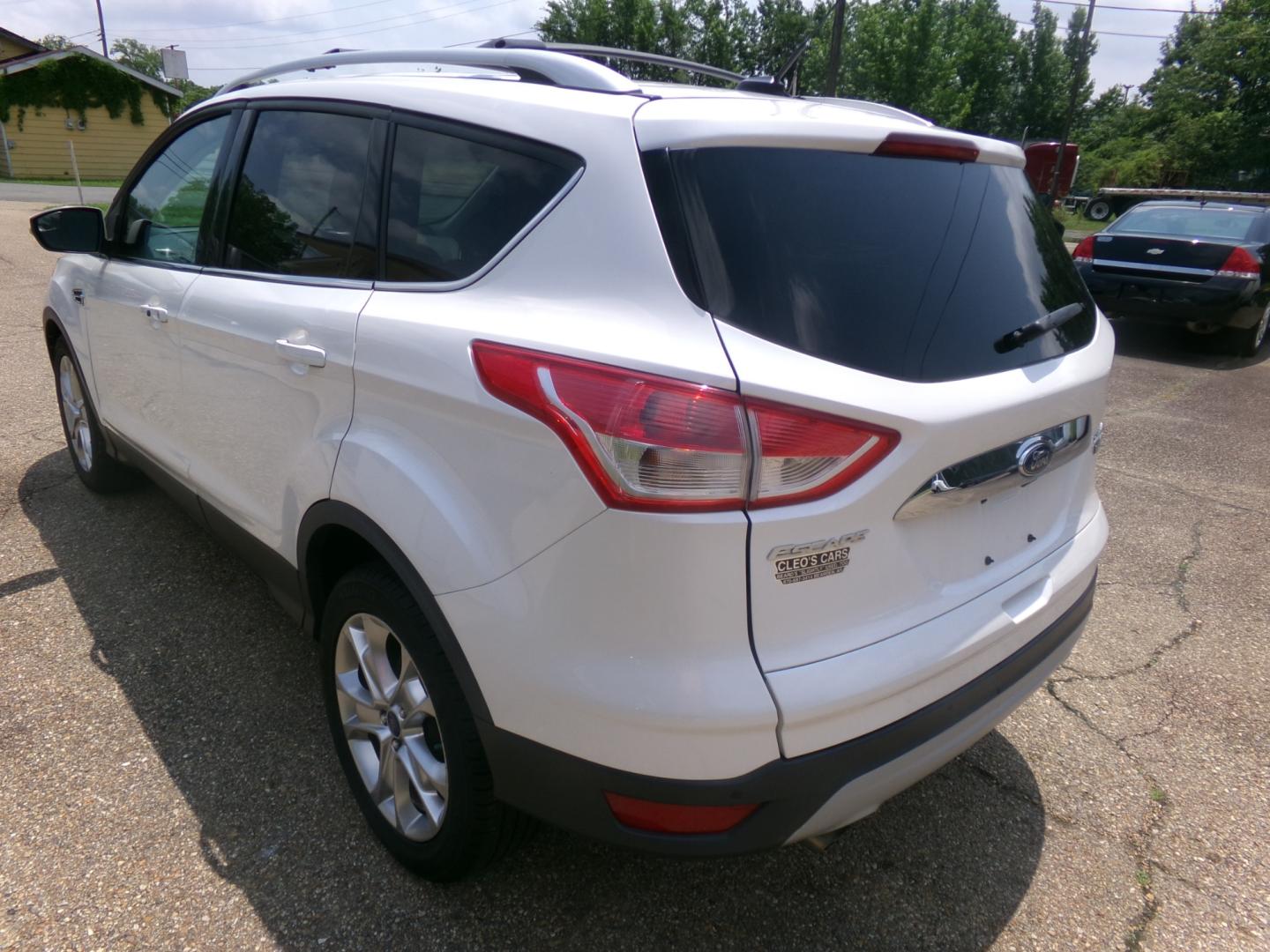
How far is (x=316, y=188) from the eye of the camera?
7.81ft

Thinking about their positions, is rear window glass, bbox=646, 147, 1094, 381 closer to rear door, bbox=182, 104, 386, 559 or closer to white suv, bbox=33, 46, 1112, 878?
white suv, bbox=33, 46, 1112, 878

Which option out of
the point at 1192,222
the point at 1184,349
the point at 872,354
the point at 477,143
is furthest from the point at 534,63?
the point at 1184,349

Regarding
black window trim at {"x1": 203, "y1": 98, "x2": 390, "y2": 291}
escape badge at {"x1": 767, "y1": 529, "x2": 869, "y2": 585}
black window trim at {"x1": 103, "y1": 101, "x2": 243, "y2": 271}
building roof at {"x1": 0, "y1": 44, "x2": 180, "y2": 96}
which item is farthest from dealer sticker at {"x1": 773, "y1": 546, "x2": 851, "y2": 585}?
building roof at {"x1": 0, "y1": 44, "x2": 180, "y2": 96}

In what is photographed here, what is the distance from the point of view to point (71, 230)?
11.4 feet

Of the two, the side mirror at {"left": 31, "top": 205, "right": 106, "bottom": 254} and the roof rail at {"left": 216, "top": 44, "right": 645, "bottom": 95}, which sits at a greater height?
the roof rail at {"left": 216, "top": 44, "right": 645, "bottom": 95}

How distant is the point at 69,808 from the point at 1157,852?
2.86 m

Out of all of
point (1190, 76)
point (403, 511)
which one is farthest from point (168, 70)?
point (1190, 76)

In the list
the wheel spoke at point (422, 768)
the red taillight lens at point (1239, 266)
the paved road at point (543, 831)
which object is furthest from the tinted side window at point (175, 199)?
the red taillight lens at point (1239, 266)

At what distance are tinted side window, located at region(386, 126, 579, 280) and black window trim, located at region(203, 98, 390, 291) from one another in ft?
0.27

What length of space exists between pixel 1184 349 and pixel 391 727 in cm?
986

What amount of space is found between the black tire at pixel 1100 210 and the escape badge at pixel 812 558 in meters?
36.2

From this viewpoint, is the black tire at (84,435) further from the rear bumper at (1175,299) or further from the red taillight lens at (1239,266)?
the red taillight lens at (1239,266)

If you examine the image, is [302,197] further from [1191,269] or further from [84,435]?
[1191,269]

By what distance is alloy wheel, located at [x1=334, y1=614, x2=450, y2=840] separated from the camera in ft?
6.51
